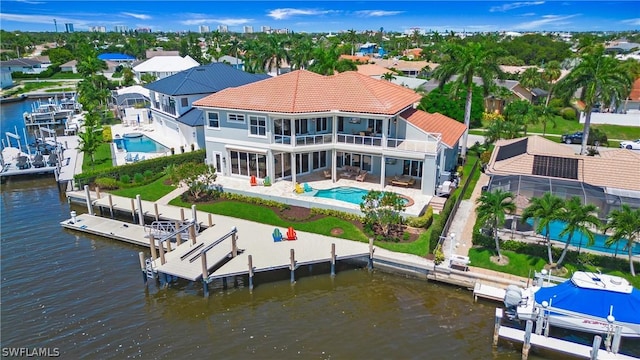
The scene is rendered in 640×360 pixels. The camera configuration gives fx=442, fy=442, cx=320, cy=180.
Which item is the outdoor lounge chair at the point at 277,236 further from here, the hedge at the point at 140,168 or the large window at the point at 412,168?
the hedge at the point at 140,168

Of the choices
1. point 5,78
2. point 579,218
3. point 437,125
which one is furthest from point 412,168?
point 5,78

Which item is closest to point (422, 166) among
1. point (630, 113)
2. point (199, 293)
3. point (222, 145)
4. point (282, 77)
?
point (282, 77)

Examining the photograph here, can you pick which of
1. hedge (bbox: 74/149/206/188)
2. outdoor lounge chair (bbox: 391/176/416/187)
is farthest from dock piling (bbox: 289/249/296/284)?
hedge (bbox: 74/149/206/188)

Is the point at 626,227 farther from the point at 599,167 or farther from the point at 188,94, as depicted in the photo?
the point at 188,94

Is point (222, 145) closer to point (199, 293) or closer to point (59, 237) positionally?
point (59, 237)

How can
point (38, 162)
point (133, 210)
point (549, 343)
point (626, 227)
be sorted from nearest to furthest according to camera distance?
point (549, 343) < point (626, 227) < point (133, 210) < point (38, 162)

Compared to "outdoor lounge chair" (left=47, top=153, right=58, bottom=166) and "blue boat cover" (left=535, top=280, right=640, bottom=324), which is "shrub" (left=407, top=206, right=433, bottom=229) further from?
"outdoor lounge chair" (left=47, top=153, right=58, bottom=166)
